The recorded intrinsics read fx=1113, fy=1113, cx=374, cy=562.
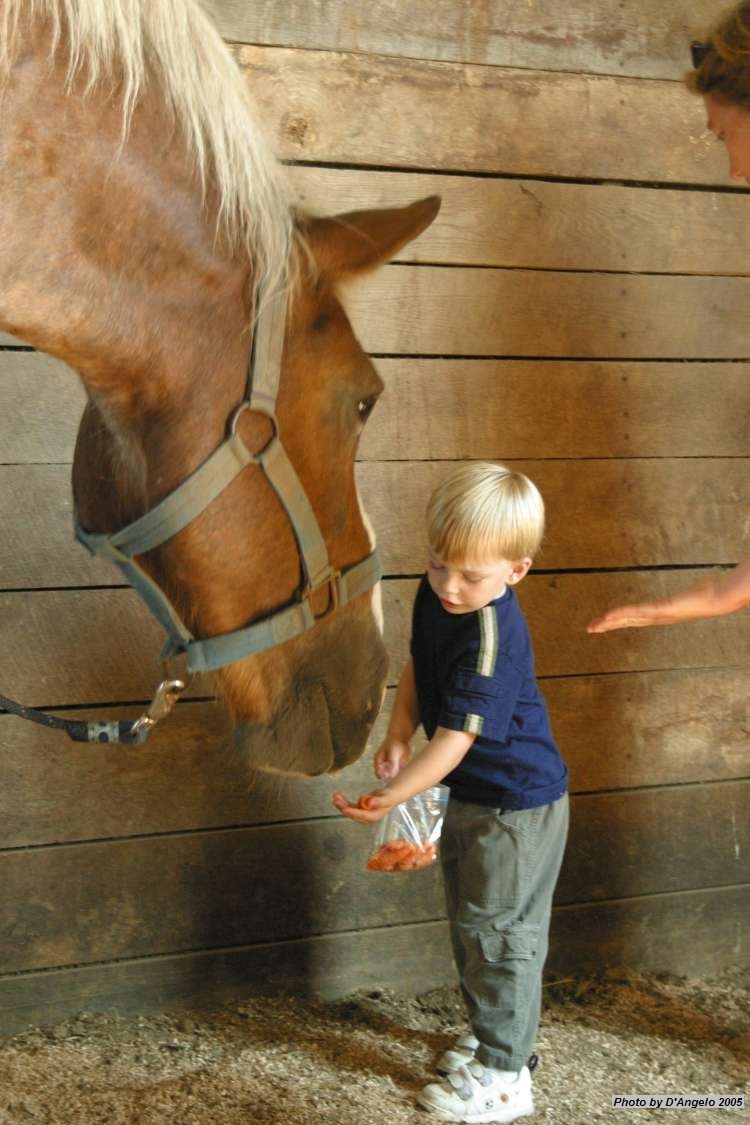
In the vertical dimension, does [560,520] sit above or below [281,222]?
below

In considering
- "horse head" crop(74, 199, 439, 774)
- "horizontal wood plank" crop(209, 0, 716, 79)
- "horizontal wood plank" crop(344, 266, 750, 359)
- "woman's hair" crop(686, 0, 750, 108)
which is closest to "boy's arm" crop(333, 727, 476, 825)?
"horse head" crop(74, 199, 439, 774)

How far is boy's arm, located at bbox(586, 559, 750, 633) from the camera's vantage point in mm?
1259

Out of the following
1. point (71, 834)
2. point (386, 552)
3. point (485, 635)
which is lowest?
point (71, 834)

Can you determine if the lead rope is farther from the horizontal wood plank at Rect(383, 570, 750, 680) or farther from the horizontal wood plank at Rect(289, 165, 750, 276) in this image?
the horizontal wood plank at Rect(289, 165, 750, 276)

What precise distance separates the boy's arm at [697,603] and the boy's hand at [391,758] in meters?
0.30

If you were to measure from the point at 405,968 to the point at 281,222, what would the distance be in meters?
1.20

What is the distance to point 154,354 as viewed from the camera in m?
0.97

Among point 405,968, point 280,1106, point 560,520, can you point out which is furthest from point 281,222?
point 405,968

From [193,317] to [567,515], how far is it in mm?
865

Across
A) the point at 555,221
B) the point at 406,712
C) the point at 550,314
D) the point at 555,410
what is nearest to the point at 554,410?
the point at 555,410

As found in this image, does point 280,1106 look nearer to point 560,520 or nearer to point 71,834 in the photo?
point 71,834

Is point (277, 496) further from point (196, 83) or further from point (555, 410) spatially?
point (555, 410)

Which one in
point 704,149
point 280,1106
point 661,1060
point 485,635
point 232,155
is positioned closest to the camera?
point 232,155

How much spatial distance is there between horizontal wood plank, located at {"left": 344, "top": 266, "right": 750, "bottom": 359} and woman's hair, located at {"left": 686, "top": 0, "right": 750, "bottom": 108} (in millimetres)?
434
